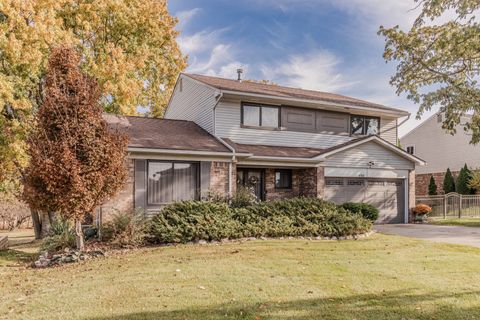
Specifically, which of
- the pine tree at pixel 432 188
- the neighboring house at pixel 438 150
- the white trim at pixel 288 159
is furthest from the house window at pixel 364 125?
the pine tree at pixel 432 188

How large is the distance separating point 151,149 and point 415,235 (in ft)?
32.2

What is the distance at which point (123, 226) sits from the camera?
10.7 m

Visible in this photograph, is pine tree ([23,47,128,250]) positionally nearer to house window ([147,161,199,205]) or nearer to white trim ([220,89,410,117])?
house window ([147,161,199,205])

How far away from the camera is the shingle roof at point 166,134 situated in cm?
1334

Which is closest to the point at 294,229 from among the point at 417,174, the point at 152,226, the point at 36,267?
the point at 152,226

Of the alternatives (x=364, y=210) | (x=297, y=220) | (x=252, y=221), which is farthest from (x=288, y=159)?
(x=252, y=221)

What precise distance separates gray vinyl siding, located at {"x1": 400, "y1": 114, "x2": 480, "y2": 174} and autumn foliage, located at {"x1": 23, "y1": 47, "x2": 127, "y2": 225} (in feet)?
87.4

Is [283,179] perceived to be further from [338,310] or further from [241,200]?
[338,310]

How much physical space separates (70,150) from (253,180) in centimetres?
847

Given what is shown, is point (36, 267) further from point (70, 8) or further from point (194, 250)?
point (70, 8)

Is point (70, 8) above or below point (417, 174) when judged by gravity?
above

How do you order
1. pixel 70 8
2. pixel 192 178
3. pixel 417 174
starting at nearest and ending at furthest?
pixel 192 178 → pixel 70 8 → pixel 417 174

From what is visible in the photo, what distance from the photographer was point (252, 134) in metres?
16.3

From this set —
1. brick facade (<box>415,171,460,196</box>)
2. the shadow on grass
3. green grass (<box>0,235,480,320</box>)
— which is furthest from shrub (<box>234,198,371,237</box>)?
brick facade (<box>415,171,460,196</box>)
